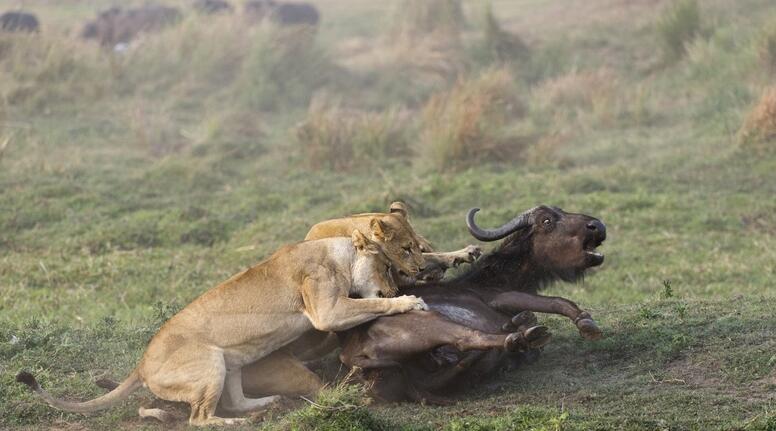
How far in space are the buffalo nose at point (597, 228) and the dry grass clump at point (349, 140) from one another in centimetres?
706

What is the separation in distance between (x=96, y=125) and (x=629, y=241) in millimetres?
7996

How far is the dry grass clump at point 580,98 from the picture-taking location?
14648 millimetres

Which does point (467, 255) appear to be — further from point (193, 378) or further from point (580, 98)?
point (580, 98)

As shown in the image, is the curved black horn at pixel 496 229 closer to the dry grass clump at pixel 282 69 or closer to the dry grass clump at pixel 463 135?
the dry grass clump at pixel 463 135

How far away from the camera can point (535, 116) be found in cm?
1494

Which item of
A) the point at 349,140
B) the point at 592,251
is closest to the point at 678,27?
the point at 349,140

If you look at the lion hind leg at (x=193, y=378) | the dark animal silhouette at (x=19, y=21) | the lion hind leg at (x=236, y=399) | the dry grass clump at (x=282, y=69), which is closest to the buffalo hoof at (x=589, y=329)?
the lion hind leg at (x=236, y=399)

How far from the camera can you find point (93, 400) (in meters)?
5.51

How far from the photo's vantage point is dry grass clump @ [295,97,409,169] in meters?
13.0

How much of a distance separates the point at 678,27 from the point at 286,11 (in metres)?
8.70

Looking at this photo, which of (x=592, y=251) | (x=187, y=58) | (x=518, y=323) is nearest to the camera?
(x=518, y=323)

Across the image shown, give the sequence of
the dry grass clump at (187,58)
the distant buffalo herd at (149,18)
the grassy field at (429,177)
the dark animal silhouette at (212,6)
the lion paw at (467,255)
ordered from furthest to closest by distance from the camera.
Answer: the dark animal silhouette at (212,6) → the distant buffalo herd at (149,18) → the dry grass clump at (187,58) → the lion paw at (467,255) → the grassy field at (429,177)

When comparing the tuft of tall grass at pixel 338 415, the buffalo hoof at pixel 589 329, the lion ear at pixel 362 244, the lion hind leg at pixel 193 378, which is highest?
the lion ear at pixel 362 244

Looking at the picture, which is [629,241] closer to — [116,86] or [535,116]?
[535,116]
